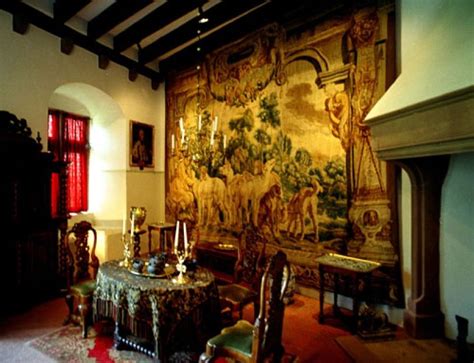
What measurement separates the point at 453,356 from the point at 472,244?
1.07 m

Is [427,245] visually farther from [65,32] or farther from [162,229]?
[65,32]

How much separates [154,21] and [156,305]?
4433mm

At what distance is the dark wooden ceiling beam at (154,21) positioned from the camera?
4.53m

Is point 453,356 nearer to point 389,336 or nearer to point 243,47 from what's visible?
point 389,336

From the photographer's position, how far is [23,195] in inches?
151

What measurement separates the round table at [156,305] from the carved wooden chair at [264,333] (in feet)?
1.18

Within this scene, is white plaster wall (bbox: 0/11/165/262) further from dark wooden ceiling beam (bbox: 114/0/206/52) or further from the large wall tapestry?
the large wall tapestry

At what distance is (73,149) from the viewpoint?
5.78 meters

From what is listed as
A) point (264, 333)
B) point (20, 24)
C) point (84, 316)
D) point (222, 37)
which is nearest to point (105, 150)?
point (20, 24)

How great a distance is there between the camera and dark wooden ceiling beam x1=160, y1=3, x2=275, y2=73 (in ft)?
15.8

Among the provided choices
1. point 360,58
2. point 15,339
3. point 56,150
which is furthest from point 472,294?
point 56,150

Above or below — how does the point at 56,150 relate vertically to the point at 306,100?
below

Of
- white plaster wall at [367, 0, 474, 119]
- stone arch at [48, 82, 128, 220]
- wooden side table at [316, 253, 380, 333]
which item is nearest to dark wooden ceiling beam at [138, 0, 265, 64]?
stone arch at [48, 82, 128, 220]

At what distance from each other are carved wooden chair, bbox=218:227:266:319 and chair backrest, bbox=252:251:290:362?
3.34 feet
